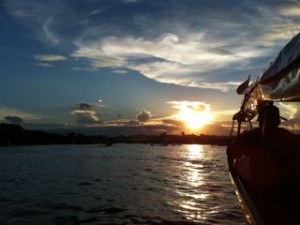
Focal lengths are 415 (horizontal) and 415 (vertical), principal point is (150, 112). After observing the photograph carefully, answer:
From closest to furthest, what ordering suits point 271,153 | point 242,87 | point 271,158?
point 271,158 → point 271,153 → point 242,87

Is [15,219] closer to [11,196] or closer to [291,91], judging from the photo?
[11,196]

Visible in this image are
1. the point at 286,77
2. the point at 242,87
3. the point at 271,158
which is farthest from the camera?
the point at 242,87

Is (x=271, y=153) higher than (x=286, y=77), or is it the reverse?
(x=286, y=77)

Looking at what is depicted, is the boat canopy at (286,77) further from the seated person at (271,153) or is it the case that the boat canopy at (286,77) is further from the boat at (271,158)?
the seated person at (271,153)

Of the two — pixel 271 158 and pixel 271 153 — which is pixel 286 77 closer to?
pixel 271 158

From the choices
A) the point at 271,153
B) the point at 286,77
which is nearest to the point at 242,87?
the point at 271,153

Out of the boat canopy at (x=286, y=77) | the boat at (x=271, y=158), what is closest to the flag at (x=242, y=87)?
the boat at (x=271, y=158)

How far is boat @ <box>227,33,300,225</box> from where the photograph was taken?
5118 millimetres

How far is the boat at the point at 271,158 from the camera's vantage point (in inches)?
202

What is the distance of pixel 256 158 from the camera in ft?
26.0

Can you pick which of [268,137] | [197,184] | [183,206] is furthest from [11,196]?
[268,137]

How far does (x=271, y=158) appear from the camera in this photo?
7480 millimetres

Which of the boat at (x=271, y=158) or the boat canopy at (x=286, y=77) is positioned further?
the boat at (x=271, y=158)

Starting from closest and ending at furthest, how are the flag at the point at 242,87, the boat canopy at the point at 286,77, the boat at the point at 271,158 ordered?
the boat canopy at the point at 286,77
the boat at the point at 271,158
the flag at the point at 242,87
